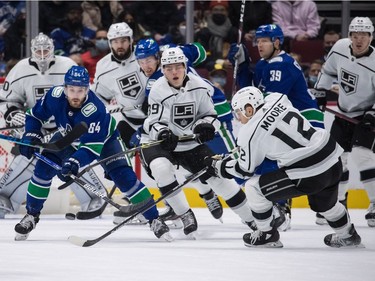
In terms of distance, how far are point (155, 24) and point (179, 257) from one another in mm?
4115

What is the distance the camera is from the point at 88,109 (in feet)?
18.0

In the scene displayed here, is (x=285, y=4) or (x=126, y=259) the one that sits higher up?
(x=285, y=4)

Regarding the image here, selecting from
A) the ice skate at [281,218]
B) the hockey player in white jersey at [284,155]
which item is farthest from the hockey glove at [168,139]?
the ice skate at [281,218]

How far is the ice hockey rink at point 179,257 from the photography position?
4031mm

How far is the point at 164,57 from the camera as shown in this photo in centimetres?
562

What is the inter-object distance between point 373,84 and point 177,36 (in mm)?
2192

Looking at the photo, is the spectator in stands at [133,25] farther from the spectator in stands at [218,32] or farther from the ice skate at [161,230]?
the ice skate at [161,230]

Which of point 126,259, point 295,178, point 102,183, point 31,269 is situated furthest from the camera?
point 102,183

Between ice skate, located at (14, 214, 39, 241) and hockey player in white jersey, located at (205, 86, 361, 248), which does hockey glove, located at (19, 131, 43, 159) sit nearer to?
ice skate, located at (14, 214, 39, 241)

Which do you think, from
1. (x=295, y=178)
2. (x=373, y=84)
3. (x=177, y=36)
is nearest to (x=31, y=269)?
(x=295, y=178)

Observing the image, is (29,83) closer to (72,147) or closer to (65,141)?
(72,147)

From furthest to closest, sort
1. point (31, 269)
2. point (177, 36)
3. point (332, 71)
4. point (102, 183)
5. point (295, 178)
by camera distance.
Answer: point (177, 36)
point (102, 183)
point (332, 71)
point (295, 178)
point (31, 269)

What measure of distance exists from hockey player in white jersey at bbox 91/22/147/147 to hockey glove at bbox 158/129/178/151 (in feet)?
4.21

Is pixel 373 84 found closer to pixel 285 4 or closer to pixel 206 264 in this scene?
pixel 285 4
